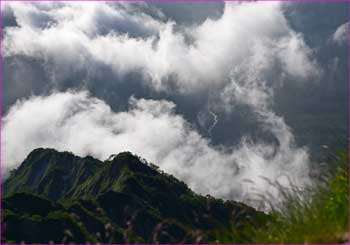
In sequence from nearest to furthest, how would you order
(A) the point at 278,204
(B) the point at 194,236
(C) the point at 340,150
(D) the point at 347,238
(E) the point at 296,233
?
(B) the point at 194,236 → (D) the point at 347,238 → (E) the point at 296,233 → (A) the point at 278,204 → (C) the point at 340,150

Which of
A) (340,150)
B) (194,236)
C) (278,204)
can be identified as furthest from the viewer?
(340,150)

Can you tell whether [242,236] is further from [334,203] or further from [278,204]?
[334,203]

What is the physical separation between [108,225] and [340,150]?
338 centimetres

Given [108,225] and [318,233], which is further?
[318,233]

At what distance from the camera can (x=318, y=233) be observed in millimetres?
7059

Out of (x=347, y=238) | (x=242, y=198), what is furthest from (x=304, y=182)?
(x=347, y=238)

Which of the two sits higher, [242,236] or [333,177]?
[333,177]

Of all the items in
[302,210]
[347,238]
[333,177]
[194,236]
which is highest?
[333,177]

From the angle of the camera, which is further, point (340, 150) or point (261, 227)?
point (340, 150)

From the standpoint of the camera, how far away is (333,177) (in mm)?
7965

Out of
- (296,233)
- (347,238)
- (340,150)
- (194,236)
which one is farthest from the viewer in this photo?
(340,150)

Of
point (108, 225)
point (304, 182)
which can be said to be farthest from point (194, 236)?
point (304, 182)

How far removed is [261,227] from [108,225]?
1.97 meters

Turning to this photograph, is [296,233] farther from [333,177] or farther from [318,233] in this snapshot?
[333,177]
